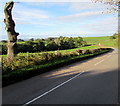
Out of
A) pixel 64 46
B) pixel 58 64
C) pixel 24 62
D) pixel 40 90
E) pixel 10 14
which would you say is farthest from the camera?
pixel 64 46

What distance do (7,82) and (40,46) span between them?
135ft

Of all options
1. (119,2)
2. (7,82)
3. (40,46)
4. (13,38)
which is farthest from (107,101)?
(40,46)

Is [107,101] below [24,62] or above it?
below

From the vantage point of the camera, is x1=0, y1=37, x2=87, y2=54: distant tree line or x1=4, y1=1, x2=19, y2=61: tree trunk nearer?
x1=4, y1=1, x2=19, y2=61: tree trunk

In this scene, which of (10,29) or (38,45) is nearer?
(10,29)

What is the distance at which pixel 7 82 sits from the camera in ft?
29.9

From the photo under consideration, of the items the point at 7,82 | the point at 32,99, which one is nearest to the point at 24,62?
the point at 7,82

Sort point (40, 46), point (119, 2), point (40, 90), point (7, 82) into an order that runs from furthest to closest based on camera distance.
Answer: point (40, 46) < point (7, 82) < point (40, 90) < point (119, 2)

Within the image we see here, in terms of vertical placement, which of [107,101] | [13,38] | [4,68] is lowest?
[107,101]

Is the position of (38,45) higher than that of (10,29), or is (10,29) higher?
(10,29)

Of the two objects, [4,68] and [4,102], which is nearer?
[4,102]

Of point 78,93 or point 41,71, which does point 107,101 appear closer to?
point 78,93

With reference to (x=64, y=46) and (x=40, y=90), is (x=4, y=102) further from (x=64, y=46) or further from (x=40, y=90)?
(x=64, y=46)

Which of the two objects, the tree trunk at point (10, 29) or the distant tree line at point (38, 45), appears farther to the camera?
the distant tree line at point (38, 45)
